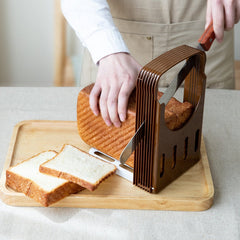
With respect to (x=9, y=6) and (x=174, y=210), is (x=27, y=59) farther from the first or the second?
(x=174, y=210)

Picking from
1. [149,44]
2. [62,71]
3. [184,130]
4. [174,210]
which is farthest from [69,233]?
[62,71]

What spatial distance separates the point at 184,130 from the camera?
1.24m

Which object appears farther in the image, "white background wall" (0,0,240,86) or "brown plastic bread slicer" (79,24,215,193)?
"white background wall" (0,0,240,86)

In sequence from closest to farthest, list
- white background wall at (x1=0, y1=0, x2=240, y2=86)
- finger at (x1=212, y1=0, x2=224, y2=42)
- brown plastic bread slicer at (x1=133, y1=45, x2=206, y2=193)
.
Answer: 1. brown plastic bread slicer at (x1=133, y1=45, x2=206, y2=193)
2. finger at (x1=212, y1=0, x2=224, y2=42)
3. white background wall at (x1=0, y1=0, x2=240, y2=86)

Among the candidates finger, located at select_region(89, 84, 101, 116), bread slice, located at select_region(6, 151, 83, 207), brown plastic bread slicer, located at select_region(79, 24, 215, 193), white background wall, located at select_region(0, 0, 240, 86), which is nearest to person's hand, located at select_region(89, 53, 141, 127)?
finger, located at select_region(89, 84, 101, 116)

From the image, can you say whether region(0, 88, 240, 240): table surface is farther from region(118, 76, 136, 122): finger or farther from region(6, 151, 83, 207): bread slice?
region(118, 76, 136, 122): finger

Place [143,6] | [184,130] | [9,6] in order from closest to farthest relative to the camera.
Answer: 1. [184,130]
2. [143,6]
3. [9,6]

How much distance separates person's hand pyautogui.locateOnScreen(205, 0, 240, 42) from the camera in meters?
1.35

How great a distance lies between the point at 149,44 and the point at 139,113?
0.71 m

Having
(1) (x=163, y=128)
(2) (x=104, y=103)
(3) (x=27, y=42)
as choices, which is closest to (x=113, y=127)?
(2) (x=104, y=103)

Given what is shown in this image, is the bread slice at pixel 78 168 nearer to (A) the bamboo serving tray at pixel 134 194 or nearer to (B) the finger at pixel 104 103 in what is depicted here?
(A) the bamboo serving tray at pixel 134 194

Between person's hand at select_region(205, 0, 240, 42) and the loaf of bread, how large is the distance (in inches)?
9.7

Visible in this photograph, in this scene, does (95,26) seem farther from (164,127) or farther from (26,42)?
(26,42)

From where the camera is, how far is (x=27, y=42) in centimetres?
320
